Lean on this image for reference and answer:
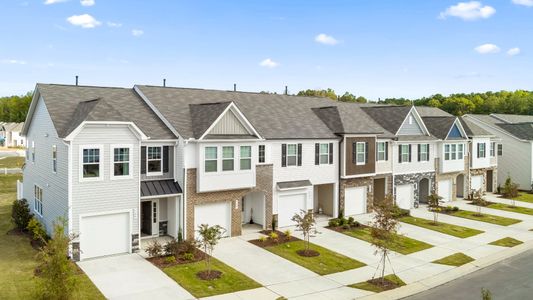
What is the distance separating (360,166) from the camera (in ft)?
104

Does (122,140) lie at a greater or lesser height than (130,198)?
greater

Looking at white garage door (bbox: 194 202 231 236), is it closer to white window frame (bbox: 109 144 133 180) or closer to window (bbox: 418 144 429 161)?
white window frame (bbox: 109 144 133 180)

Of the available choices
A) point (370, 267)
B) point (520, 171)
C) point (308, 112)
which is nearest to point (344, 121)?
point (308, 112)

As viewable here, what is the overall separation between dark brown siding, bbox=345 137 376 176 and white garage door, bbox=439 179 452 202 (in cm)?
1115

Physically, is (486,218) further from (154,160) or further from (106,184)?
(106,184)

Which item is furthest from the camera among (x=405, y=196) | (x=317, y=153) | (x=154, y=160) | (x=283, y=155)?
Result: (x=405, y=196)

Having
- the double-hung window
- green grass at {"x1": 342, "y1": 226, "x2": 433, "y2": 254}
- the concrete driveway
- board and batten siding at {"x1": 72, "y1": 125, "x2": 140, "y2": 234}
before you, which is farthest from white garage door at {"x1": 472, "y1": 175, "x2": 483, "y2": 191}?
the double-hung window

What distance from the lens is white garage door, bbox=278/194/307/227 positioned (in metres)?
28.6

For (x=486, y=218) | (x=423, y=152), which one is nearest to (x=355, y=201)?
(x=423, y=152)

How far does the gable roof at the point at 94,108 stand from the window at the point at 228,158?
124 inches

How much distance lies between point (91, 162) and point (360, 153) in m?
19.3

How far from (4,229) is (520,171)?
50384 millimetres

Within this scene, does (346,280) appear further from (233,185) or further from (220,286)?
(233,185)

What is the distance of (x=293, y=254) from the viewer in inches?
886
